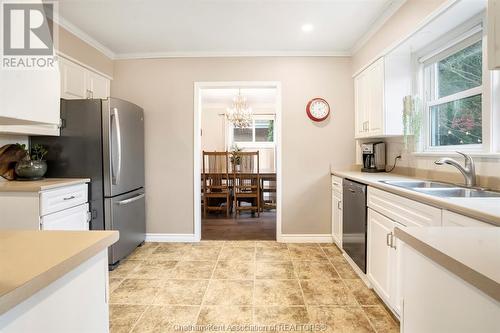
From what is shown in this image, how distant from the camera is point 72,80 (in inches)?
103

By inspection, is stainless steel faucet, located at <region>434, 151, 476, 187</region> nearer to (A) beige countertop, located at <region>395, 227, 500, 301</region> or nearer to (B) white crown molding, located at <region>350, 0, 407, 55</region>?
(A) beige countertop, located at <region>395, 227, 500, 301</region>

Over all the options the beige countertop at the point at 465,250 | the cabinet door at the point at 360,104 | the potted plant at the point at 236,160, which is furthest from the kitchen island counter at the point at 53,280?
the potted plant at the point at 236,160

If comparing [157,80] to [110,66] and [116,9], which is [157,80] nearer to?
[110,66]

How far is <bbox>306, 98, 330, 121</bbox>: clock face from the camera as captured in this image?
10.6 feet

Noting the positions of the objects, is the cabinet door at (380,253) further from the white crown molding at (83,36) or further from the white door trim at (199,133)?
the white crown molding at (83,36)

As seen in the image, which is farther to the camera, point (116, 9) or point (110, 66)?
point (110, 66)

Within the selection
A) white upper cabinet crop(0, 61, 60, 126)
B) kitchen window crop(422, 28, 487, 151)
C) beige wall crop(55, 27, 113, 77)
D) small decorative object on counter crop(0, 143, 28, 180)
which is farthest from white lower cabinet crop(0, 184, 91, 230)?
kitchen window crop(422, 28, 487, 151)

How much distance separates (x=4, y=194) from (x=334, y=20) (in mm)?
3137

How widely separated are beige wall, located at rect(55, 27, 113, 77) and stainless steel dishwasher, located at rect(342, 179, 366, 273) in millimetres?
3086

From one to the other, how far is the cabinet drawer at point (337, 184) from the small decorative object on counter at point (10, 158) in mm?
3029

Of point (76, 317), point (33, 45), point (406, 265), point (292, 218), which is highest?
point (33, 45)

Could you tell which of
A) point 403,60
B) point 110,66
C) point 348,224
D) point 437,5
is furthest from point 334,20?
point 110,66

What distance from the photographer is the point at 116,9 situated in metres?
2.30

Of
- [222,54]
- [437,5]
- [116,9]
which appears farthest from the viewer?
[222,54]
